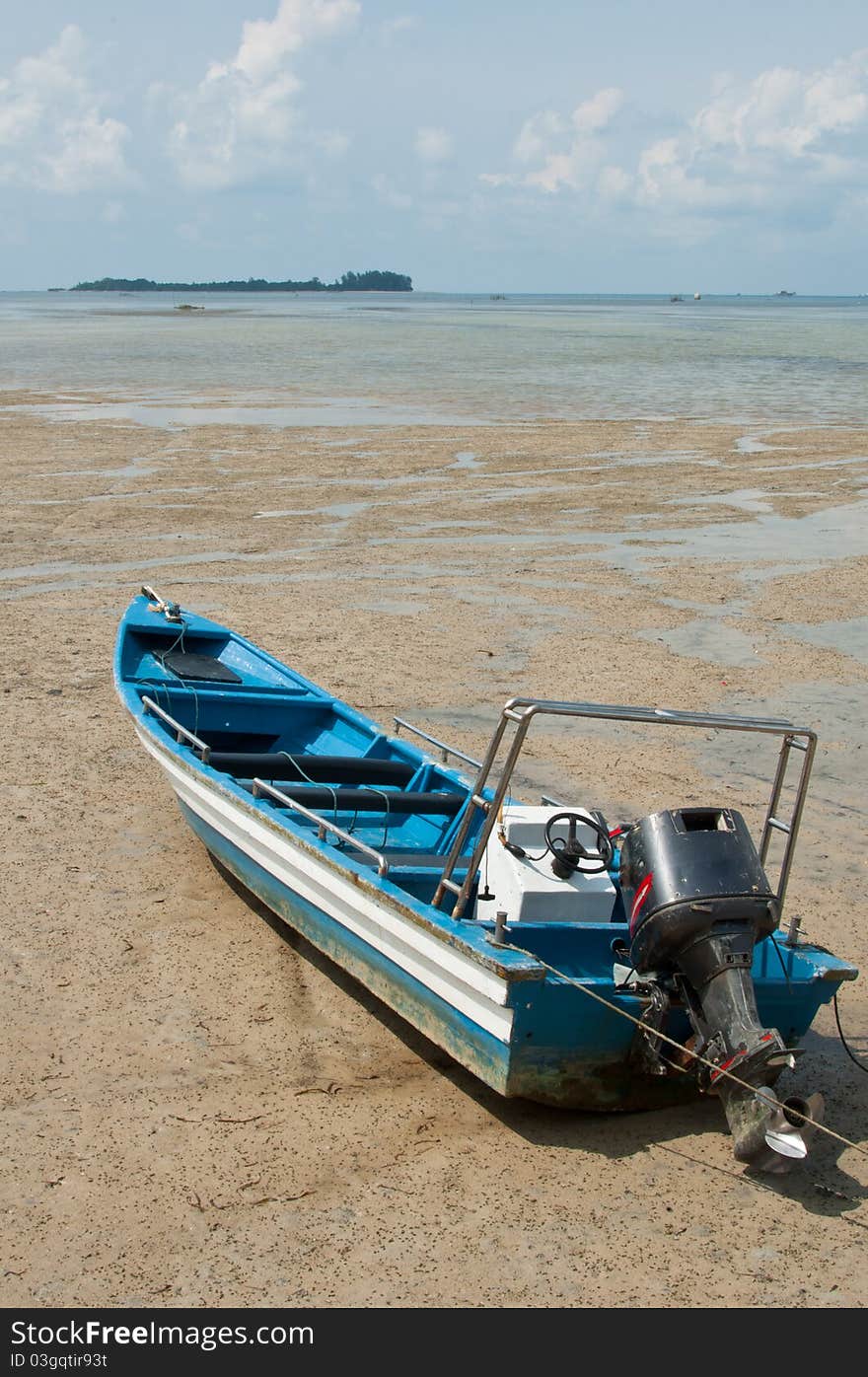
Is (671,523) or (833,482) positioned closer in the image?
(671,523)

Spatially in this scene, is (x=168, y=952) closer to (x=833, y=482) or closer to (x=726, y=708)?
(x=726, y=708)

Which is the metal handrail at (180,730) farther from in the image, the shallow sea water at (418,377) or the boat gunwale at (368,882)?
the shallow sea water at (418,377)

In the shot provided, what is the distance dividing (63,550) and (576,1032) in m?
11.6

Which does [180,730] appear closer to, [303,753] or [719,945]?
[303,753]

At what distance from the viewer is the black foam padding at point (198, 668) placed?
9109 mm

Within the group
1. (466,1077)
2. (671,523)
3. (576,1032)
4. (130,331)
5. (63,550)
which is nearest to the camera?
(576,1032)

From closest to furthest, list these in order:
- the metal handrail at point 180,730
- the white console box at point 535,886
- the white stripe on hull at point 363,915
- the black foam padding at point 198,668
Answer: the white stripe on hull at point 363,915
the white console box at point 535,886
the metal handrail at point 180,730
the black foam padding at point 198,668

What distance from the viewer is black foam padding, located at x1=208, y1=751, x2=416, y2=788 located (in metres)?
7.50

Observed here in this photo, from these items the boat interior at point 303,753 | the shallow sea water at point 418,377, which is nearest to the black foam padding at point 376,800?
the boat interior at point 303,753

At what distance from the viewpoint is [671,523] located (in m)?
17.4

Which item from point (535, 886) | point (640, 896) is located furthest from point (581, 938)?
point (640, 896)

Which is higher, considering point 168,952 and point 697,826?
point 697,826

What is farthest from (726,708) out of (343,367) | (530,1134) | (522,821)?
(343,367)

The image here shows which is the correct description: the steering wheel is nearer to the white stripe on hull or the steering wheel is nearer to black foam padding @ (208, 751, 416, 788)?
the white stripe on hull
